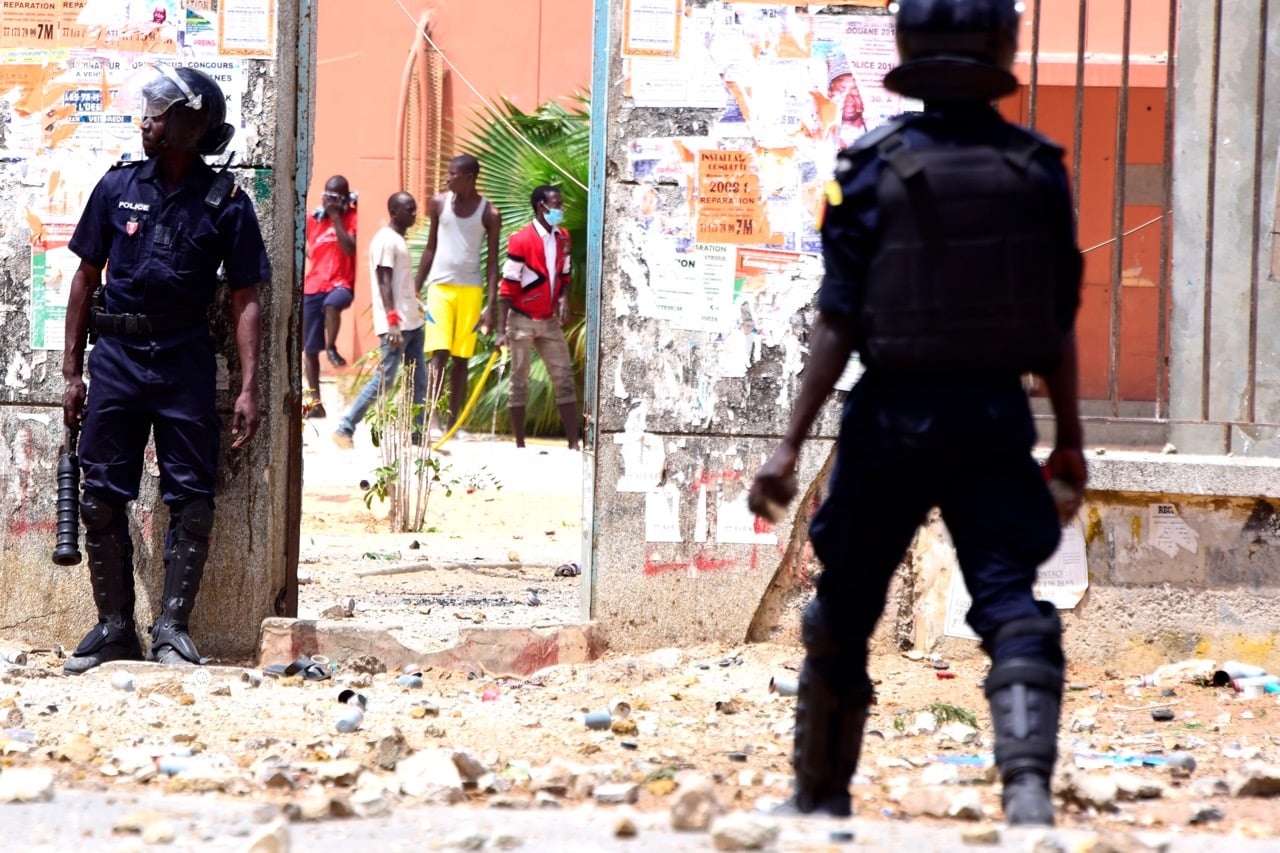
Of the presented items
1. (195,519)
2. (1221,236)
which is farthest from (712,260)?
(195,519)

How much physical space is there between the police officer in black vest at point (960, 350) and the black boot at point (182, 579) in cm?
245

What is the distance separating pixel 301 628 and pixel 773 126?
217cm

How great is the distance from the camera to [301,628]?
510 cm

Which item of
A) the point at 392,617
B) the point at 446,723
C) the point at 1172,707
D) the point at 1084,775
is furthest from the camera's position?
the point at 392,617

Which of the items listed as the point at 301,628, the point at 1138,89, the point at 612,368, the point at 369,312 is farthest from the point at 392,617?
the point at 369,312

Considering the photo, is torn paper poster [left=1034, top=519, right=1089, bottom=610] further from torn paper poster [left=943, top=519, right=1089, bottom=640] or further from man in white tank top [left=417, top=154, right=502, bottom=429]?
man in white tank top [left=417, top=154, right=502, bottom=429]

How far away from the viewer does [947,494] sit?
2988 mm

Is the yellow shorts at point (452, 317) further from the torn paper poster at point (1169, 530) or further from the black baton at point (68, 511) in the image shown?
the torn paper poster at point (1169, 530)

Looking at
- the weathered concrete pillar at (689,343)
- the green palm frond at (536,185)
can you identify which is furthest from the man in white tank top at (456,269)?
the weathered concrete pillar at (689,343)

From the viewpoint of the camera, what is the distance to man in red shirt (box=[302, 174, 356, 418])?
12000 millimetres

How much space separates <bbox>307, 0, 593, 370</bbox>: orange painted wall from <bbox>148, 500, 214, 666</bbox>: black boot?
8403 millimetres

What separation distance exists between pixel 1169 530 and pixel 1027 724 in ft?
7.97

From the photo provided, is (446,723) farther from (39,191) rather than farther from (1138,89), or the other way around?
(1138,89)

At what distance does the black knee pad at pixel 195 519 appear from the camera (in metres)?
4.89
